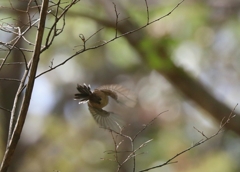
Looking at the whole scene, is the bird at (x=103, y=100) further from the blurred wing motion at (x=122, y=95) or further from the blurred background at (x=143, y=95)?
the blurred background at (x=143, y=95)

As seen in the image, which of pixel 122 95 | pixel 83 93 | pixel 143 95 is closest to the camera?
pixel 83 93

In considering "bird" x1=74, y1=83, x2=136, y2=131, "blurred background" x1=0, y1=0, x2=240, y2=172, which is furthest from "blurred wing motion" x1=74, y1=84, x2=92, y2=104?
"blurred background" x1=0, y1=0, x2=240, y2=172

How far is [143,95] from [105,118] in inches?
48.6

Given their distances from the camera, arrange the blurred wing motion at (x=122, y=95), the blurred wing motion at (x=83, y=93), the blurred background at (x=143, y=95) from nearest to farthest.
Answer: the blurred wing motion at (x=83, y=93) < the blurred wing motion at (x=122, y=95) < the blurred background at (x=143, y=95)

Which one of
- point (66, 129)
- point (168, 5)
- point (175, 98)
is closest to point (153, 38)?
point (168, 5)

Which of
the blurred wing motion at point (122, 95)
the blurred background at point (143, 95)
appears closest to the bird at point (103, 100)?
the blurred wing motion at point (122, 95)

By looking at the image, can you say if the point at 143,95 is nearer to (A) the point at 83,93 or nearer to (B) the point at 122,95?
(B) the point at 122,95

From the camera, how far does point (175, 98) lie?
194cm

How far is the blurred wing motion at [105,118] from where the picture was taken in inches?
27.5

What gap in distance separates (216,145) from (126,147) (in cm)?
53

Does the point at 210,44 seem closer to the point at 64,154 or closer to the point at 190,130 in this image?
the point at 190,130

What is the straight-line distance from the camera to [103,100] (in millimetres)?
700

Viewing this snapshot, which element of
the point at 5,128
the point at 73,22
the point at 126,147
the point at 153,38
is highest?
the point at 73,22

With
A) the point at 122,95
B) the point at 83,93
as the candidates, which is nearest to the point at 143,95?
the point at 122,95
